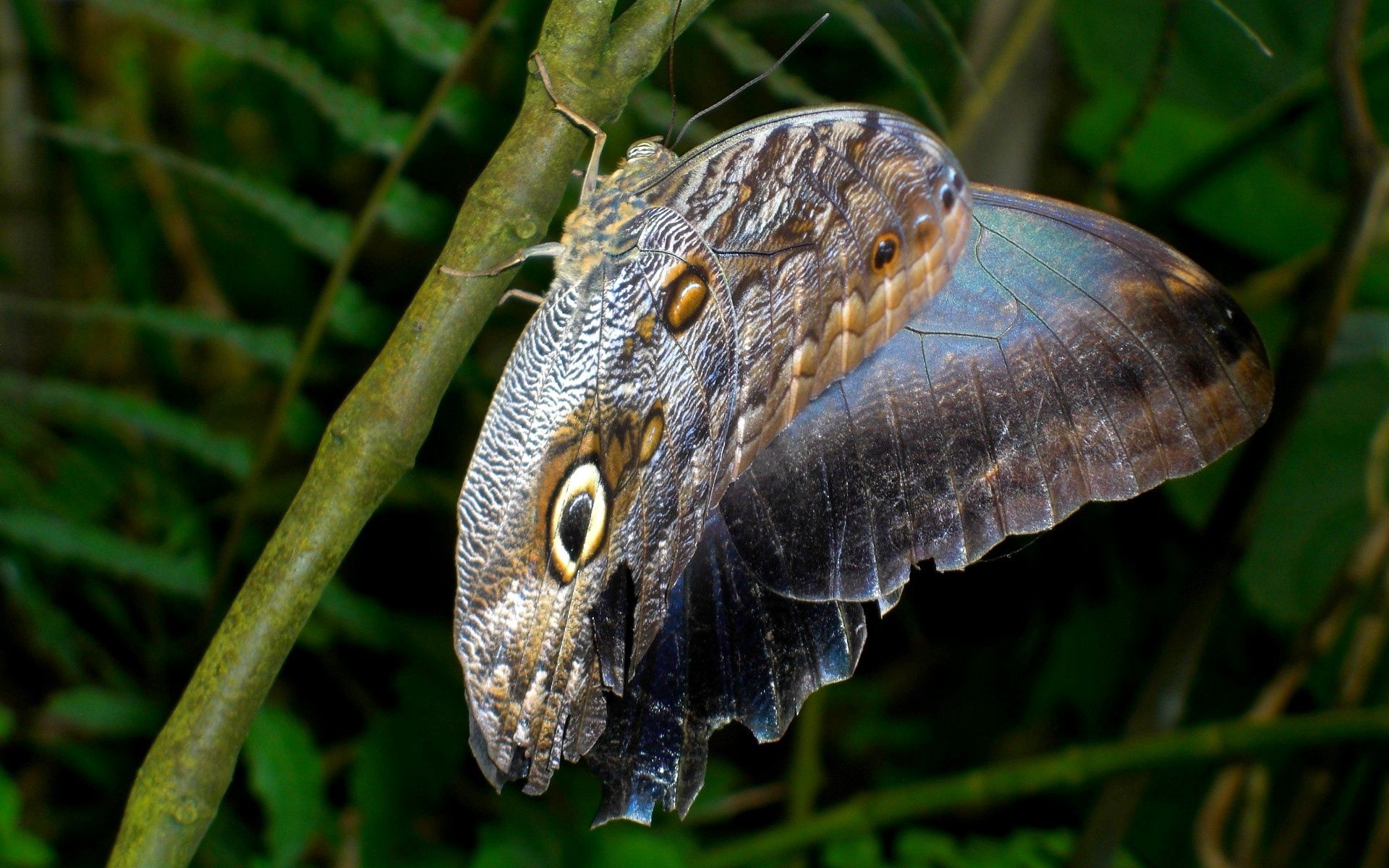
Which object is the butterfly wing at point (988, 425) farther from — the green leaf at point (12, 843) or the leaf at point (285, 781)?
the green leaf at point (12, 843)

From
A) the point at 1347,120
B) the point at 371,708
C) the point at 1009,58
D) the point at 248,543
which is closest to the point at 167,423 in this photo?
the point at 248,543

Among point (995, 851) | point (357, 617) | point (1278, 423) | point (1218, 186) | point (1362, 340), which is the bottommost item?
point (995, 851)

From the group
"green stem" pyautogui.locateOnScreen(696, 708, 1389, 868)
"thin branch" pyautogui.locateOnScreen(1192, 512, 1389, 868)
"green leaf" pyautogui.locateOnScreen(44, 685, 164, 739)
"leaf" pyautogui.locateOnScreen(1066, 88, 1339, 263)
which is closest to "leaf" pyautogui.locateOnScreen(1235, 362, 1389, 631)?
"thin branch" pyautogui.locateOnScreen(1192, 512, 1389, 868)

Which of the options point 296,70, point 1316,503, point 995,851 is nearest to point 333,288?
point 296,70

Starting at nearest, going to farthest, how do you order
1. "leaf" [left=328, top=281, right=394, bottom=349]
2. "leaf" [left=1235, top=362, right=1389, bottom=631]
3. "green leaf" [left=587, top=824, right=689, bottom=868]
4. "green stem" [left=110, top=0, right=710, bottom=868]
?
"green stem" [left=110, top=0, right=710, bottom=868] < "leaf" [left=328, top=281, right=394, bottom=349] < "green leaf" [left=587, top=824, right=689, bottom=868] < "leaf" [left=1235, top=362, right=1389, bottom=631]

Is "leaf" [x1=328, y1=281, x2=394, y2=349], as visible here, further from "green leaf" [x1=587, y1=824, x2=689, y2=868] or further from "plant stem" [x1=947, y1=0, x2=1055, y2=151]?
"plant stem" [x1=947, y1=0, x2=1055, y2=151]

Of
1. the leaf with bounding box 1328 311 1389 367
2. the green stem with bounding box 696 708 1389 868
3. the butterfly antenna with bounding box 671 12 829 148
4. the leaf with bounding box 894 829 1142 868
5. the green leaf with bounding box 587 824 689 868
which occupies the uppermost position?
the leaf with bounding box 1328 311 1389 367

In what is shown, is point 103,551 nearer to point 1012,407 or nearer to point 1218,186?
point 1012,407
